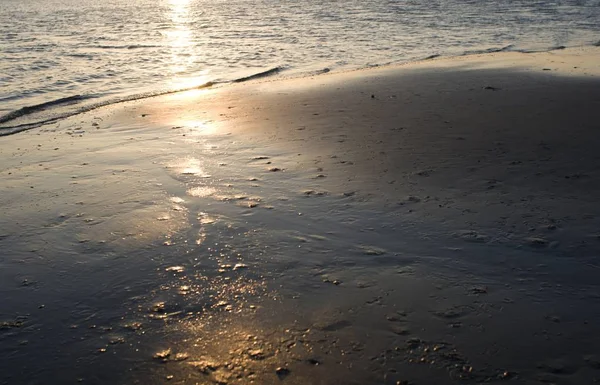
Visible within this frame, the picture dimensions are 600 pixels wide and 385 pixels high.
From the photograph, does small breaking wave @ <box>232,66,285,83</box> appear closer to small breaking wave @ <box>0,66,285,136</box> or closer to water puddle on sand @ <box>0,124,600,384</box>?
small breaking wave @ <box>0,66,285,136</box>

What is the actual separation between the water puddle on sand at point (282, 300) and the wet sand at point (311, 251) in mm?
15

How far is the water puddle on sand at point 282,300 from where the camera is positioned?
10.8ft

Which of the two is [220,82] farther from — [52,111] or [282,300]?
[282,300]

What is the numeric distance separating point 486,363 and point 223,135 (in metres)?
5.78

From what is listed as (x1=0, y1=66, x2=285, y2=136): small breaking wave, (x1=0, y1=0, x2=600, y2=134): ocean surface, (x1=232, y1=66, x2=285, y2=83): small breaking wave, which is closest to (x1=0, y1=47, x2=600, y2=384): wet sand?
(x1=0, y1=66, x2=285, y2=136): small breaking wave

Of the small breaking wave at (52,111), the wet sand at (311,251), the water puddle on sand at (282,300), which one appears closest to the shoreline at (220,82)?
the small breaking wave at (52,111)

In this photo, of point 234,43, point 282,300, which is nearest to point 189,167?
point 282,300

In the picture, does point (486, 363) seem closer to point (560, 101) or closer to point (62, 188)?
point (62, 188)

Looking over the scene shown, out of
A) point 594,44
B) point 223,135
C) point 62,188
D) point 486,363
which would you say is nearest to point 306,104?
point 223,135

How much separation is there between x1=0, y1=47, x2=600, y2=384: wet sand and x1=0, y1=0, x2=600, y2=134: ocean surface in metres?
4.70

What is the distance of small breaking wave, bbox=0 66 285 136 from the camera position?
33.0ft

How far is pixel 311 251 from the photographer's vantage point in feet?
15.2

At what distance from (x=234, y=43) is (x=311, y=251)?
54.1 ft

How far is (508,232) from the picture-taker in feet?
15.8
